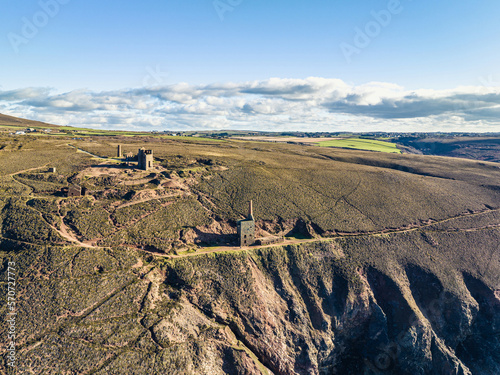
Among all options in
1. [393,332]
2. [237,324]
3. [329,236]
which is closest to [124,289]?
[237,324]

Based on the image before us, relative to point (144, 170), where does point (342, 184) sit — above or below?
below

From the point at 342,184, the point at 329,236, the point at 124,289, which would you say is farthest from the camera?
the point at 342,184

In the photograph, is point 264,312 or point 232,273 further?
point 232,273

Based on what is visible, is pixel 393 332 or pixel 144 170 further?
pixel 144 170

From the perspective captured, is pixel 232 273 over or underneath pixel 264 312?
over

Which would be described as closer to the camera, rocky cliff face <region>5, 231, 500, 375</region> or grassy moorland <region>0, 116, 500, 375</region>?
rocky cliff face <region>5, 231, 500, 375</region>

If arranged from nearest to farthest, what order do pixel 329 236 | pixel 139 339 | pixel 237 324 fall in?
pixel 139 339 → pixel 237 324 → pixel 329 236

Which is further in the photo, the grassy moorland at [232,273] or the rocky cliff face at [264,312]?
the grassy moorland at [232,273]

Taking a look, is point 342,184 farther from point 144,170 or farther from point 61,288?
point 61,288
